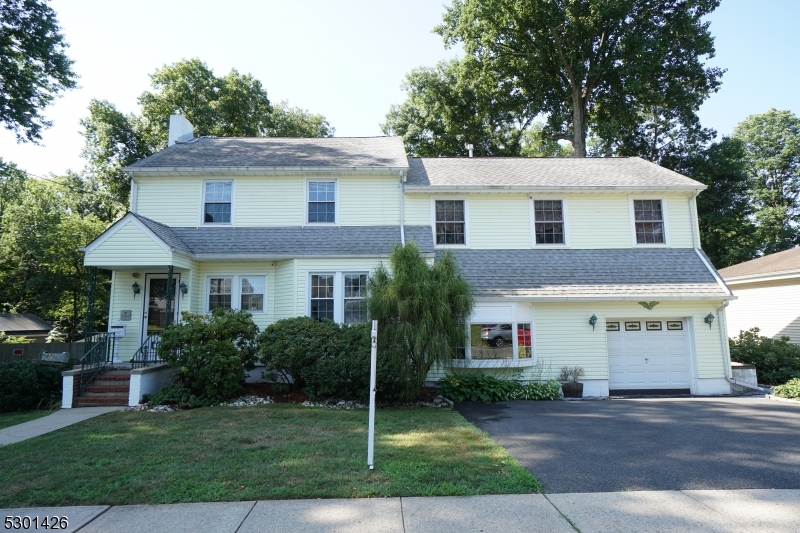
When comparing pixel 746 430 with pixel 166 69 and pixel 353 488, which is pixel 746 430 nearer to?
pixel 353 488

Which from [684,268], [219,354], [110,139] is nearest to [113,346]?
[219,354]

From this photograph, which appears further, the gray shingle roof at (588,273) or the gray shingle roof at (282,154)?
the gray shingle roof at (282,154)

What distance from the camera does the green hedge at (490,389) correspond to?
1091cm

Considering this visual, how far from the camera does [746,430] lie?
7.67m

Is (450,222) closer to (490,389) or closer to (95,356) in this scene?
(490,389)

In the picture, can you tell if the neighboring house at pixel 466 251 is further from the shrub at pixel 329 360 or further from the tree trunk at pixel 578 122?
the tree trunk at pixel 578 122

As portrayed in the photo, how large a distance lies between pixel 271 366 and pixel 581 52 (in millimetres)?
25072

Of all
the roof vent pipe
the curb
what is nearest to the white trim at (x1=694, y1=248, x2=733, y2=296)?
the curb

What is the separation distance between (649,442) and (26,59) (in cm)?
2410

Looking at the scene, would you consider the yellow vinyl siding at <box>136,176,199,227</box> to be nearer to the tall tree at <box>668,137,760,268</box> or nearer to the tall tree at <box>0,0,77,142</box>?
the tall tree at <box>0,0,77,142</box>

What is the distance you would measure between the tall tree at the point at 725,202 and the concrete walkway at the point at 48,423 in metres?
28.9

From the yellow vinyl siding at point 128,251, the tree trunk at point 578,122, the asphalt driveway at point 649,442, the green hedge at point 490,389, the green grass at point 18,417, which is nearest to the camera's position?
the asphalt driveway at point 649,442

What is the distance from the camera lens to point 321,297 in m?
12.2

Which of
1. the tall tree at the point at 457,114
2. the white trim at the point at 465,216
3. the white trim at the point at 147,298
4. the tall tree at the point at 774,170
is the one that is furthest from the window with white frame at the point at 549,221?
the tall tree at the point at 774,170
